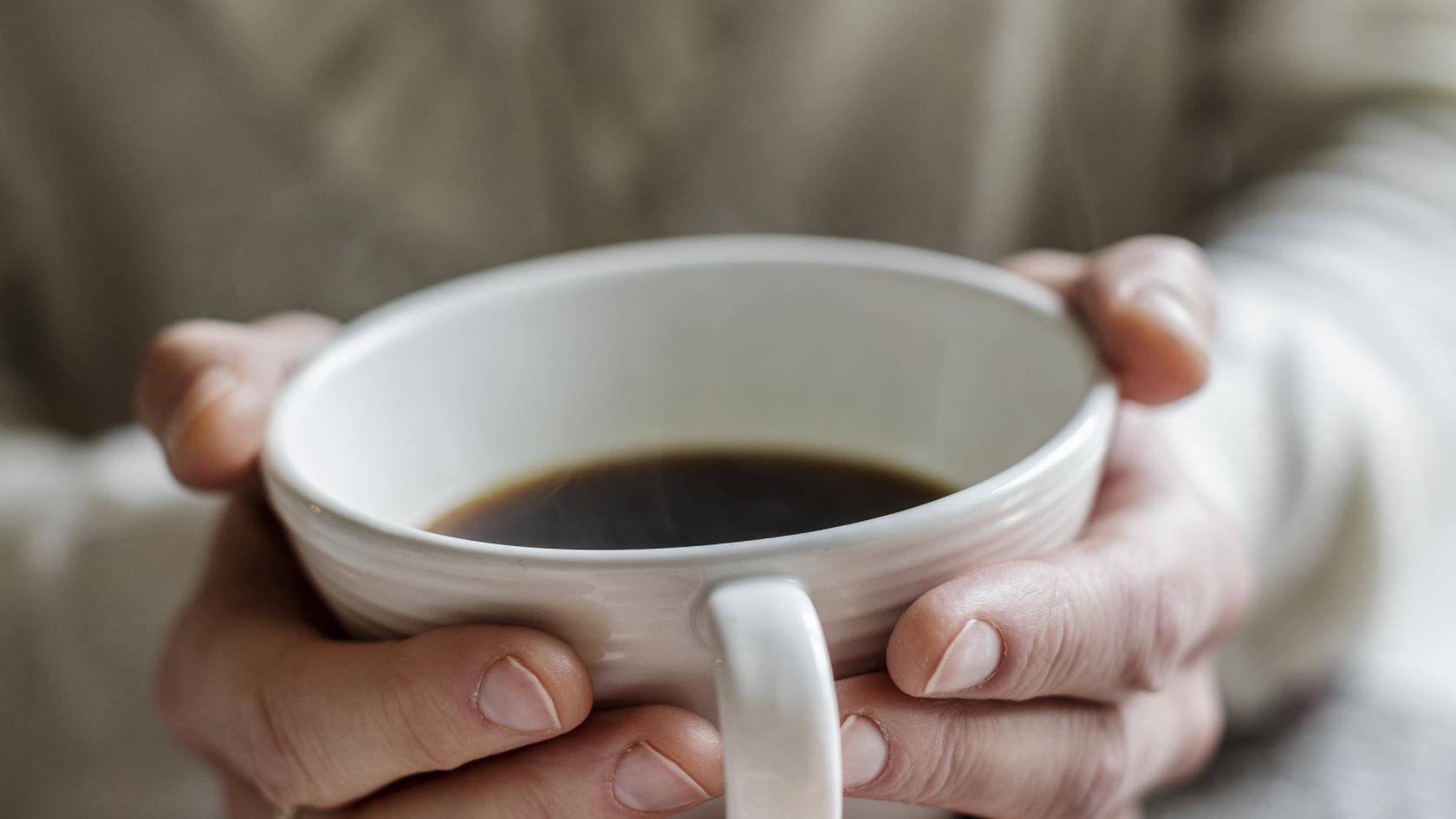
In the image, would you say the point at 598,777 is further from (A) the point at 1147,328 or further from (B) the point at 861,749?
(A) the point at 1147,328

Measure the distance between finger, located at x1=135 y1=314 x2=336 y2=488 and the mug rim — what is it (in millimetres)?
29

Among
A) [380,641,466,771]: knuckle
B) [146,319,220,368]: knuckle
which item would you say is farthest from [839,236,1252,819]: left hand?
[146,319,220,368]: knuckle

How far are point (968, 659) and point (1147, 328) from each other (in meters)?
0.18

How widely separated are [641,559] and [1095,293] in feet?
0.88

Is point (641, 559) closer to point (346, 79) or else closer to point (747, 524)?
point (747, 524)

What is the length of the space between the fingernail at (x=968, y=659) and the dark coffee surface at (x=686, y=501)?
0.38 feet

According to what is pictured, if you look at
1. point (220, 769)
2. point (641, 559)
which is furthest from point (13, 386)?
point (641, 559)

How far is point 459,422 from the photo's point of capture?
1.67ft

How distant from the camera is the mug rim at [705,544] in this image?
0.93 ft

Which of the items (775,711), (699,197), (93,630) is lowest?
(93,630)

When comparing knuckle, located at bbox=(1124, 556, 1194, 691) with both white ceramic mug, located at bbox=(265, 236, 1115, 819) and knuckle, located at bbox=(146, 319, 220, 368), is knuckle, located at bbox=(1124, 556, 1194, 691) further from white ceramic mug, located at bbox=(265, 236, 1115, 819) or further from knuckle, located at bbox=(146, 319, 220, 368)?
knuckle, located at bbox=(146, 319, 220, 368)

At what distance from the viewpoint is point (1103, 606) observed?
1.27 ft

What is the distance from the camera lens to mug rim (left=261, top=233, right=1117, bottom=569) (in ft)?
0.93

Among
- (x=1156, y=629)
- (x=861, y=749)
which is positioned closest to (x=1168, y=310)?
(x=1156, y=629)
